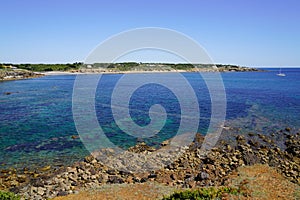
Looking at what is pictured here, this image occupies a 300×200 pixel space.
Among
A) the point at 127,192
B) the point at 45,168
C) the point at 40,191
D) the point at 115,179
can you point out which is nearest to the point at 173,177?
the point at 127,192

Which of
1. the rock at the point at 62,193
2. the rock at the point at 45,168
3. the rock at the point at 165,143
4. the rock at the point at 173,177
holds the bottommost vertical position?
the rock at the point at 45,168

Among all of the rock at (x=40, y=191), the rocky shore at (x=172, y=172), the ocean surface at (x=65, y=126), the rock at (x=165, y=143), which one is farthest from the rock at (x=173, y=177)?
the ocean surface at (x=65, y=126)

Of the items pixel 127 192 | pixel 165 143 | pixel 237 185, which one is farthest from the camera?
pixel 165 143

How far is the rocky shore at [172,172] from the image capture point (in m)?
13.5

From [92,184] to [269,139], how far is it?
52.4 feet

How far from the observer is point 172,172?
598 inches

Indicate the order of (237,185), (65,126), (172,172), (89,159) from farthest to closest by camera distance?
(65,126) → (89,159) → (172,172) → (237,185)

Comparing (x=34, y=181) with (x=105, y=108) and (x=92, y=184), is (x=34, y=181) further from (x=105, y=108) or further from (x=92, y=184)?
(x=105, y=108)

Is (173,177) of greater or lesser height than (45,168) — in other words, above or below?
above

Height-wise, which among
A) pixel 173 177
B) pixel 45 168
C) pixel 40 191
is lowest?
pixel 45 168

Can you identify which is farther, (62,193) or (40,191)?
(40,191)

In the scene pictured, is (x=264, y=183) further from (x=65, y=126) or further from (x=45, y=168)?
(x=65, y=126)

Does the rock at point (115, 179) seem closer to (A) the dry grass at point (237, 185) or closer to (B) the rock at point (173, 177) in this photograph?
(A) the dry grass at point (237, 185)

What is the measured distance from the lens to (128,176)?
48.6 feet
